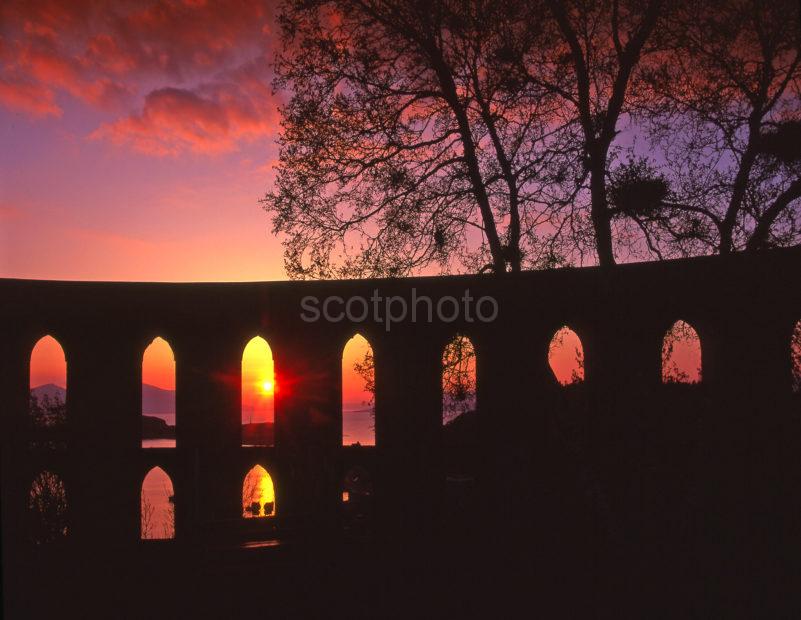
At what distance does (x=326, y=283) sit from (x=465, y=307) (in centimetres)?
274

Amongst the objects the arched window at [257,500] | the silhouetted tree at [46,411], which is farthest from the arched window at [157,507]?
the silhouetted tree at [46,411]

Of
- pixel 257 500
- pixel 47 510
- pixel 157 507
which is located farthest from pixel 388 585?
pixel 157 507

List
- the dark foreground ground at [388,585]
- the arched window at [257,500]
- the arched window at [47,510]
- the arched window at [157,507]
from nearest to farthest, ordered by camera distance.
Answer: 1. the dark foreground ground at [388,585]
2. the arched window at [47,510]
3. the arched window at [257,500]
4. the arched window at [157,507]

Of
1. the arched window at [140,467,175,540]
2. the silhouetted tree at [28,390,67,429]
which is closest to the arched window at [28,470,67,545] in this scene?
the silhouetted tree at [28,390,67,429]

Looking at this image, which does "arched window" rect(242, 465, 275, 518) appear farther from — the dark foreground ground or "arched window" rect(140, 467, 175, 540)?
"arched window" rect(140, 467, 175, 540)

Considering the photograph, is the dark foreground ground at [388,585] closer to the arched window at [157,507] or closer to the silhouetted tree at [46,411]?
the silhouetted tree at [46,411]

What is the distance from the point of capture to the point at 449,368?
50.1 feet

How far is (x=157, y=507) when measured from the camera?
61312 millimetres

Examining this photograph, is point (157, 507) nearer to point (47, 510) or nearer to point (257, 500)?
point (257, 500)

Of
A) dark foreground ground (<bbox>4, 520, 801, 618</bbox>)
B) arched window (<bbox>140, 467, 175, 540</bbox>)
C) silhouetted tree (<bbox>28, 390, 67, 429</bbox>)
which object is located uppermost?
silhouetted tree (<bbox>28, 390, 67, 429</bbox>)

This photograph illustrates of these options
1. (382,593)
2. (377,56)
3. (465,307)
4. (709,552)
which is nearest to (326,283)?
(465,307)

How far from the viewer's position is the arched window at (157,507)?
136ft

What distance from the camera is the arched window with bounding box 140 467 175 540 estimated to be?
41.5 meters

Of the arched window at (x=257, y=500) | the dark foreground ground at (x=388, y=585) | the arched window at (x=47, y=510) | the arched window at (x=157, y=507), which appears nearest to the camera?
the dark foreground ground at (x=388, y=585)
